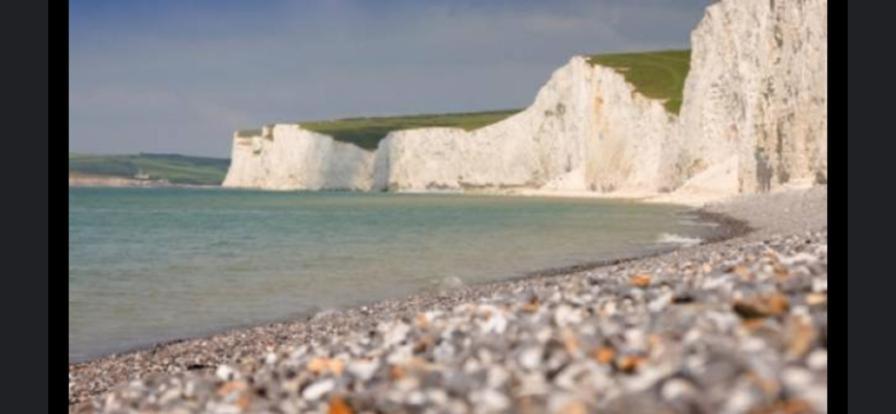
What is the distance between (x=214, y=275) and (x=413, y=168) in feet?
429

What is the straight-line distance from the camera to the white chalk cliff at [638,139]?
195ft

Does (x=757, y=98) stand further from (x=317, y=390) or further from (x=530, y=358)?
(x=317, y=390)

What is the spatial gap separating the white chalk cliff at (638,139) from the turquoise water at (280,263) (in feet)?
52.4

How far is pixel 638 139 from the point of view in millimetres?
102188

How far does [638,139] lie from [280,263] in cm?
7887

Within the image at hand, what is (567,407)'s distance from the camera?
4.22m

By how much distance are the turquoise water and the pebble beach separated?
9.69 m

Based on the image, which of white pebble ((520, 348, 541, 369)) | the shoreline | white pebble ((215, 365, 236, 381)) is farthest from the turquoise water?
white pebble ((520, 348, 541, 369))

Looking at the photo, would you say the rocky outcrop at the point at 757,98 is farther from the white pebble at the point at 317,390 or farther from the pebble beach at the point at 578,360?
the white pebble at the point at 317,390

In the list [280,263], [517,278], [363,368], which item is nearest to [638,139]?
[280,263]

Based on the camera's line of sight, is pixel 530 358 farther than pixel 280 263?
No

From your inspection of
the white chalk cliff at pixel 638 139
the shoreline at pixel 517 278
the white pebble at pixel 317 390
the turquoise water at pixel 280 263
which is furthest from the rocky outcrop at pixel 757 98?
the white pebble at pixel 317 390

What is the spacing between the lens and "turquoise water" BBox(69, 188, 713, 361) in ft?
60.3

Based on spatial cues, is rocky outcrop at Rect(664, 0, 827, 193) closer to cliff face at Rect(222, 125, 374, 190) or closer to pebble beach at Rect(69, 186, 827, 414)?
pebble beach at Rect(69, 186, 827, 414)
